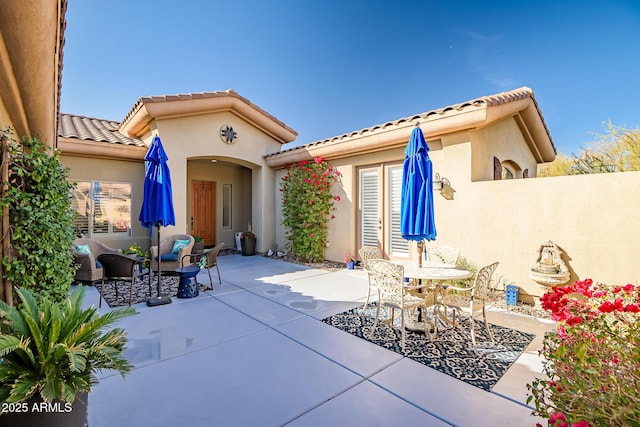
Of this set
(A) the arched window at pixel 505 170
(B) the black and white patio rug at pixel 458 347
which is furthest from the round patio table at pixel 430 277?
(A) the arched window at pixel 505 170

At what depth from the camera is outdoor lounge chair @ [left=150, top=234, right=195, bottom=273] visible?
799cm

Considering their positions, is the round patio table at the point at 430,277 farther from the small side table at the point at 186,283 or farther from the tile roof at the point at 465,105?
the small side table at the point at 186,283

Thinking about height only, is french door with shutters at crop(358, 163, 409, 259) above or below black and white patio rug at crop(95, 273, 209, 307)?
above

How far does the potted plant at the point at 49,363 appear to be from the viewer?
189cm

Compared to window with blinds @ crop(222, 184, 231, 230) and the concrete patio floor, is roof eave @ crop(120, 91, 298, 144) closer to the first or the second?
window with blinds @ crop(222, 184, 231, 230)

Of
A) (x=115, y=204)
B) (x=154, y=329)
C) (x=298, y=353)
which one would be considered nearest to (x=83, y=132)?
(x=115, y=204)

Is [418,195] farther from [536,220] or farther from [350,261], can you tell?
[350,261]

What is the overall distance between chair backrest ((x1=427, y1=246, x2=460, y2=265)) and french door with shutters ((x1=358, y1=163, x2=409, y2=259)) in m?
2.54

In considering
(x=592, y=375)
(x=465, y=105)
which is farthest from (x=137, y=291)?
(x=465, y=105)

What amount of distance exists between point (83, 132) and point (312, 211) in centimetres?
778

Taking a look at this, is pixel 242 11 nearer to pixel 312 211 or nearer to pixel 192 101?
pixel 192 101

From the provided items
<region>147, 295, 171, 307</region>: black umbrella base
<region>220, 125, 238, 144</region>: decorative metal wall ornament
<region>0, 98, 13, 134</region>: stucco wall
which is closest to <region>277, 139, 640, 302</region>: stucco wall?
<region>147, 295, 171, 307</region>: black umbrella base

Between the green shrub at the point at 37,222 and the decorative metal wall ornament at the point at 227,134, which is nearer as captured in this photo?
the green shrub at the point at 37,222

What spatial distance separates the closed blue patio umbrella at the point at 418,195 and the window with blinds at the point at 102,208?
9157 millimetres
